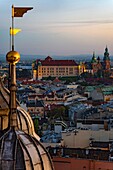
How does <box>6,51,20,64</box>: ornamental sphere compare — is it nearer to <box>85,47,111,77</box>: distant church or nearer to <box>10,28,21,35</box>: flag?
<box>10,28,21,35</box>: flag

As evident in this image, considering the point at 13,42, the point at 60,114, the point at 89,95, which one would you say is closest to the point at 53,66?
the point at 89,95

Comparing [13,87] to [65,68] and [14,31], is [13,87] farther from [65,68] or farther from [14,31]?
[65,68]

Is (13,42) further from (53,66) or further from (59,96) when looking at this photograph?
(53,66)

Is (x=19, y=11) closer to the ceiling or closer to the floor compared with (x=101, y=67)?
closer to the ceiling

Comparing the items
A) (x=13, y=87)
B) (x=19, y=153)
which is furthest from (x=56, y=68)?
(x=19, y=153)

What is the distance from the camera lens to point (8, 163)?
3307 mm

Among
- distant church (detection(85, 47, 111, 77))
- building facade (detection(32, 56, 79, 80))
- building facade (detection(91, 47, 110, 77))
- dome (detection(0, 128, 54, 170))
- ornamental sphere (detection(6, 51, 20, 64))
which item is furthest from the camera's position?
building facade (detection(32, 56, 79, 80))

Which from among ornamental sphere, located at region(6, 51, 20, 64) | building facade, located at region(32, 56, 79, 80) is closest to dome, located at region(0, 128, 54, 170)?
ornamental sphere, located at region(6, 51, 20, 64)

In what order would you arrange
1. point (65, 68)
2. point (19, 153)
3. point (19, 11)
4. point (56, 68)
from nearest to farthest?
point (19, 153) → point (19, 11) → point (56, 68) → point (65, 68)

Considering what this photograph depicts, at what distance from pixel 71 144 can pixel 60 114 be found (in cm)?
1149

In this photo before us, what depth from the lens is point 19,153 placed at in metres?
3.35

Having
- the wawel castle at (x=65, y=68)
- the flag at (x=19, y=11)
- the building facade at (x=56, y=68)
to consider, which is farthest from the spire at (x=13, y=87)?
the building facade at (x=56, y=68)

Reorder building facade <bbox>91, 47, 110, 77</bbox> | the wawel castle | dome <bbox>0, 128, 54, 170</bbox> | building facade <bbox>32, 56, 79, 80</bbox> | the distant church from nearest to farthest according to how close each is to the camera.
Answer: dome <bbox>0, 128, 54, 170</bbox> < the distant church < building facade <bbox>91, 47, 110, 77</bbox> < the wawel castle < building facade <bbox>32, 56, 79, 80</bbox>

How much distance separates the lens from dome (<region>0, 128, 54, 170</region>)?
131 inches
